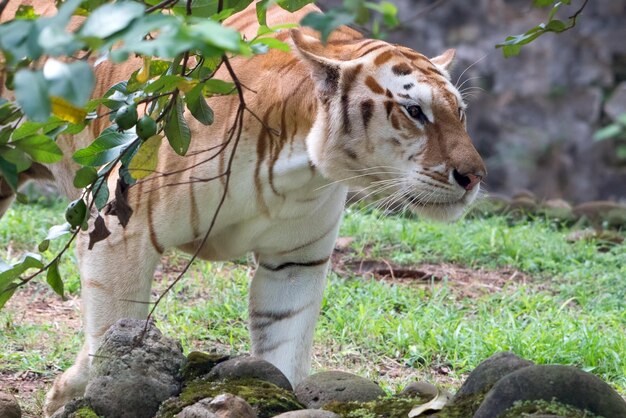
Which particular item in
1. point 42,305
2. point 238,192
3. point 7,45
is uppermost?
point 7,45

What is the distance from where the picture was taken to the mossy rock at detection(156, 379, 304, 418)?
9.08ft

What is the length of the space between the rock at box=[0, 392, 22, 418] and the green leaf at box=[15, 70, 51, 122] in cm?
191

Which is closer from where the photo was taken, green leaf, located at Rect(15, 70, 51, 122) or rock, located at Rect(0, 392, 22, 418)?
green leaf, located at Rect(15, 70, 51, 122)

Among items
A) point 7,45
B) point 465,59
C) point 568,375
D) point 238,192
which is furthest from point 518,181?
point 7,45

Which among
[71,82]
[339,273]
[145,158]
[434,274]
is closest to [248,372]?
[145,158]

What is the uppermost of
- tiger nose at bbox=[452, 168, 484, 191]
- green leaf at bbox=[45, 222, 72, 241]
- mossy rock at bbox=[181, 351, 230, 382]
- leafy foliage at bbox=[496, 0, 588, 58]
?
leafy foliage at bbox=[496, 0, 588, 58]

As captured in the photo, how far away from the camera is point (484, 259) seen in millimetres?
6355

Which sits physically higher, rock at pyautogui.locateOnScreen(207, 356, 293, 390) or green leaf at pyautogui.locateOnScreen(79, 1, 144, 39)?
green leaf at pyautogui.locateOnScreen(79, 1, 144, 39)

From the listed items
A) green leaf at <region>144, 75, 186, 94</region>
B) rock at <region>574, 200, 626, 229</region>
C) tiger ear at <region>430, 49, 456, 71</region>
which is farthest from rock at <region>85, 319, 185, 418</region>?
rock at <region>574, 200, 626, 229</region>

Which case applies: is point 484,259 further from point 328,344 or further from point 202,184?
point 202,184

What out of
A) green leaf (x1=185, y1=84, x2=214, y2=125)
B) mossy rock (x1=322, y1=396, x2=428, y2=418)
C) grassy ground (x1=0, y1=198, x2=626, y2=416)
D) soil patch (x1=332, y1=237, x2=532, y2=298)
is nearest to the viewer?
green leaf (x1=185, y1=84, x2=214, y2=125)

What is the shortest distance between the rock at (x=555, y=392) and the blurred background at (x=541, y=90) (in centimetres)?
900

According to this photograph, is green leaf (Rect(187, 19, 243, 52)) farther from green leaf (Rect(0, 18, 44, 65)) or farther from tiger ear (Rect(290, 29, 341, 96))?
tiger ear (Rect(290, 29, 341, 96))

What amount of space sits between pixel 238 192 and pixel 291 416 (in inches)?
54.2
